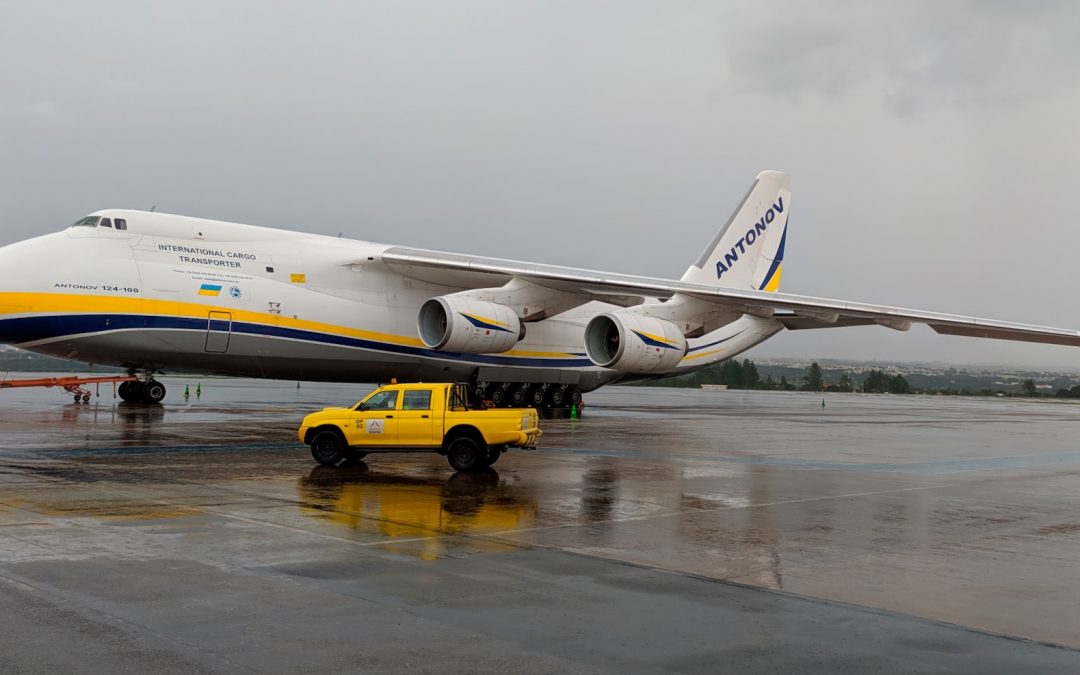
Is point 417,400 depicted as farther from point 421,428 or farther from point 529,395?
point 529,395

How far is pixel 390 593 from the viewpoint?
20.5 feet

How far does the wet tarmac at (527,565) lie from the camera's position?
16.8 feet

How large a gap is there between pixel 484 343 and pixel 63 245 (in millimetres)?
8662

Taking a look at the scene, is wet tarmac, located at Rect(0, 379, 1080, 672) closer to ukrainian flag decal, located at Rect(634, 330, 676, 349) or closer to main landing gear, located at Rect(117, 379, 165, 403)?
ukrainian flag decal, located at Rect(634, 330, 676, 349)

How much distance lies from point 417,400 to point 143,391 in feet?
50.1

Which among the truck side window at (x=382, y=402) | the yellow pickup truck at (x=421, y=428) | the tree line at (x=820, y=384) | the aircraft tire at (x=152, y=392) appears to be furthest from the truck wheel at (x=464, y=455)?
the tree line at (x=820, y=384)

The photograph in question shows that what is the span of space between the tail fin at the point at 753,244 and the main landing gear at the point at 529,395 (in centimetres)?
521

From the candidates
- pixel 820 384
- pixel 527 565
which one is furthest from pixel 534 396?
pixel 820 384

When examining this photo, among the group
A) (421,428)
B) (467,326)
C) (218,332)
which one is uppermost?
(467,326)

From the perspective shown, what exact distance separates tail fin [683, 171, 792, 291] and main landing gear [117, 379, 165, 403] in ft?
50.4

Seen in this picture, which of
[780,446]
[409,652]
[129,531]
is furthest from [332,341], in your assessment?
[409,652]

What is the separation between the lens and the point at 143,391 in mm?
26141

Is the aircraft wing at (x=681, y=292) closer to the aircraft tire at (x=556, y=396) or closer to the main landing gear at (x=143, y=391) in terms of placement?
the aircraft tire at (x=556, y=396)

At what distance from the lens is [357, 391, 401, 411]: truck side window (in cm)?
1366
